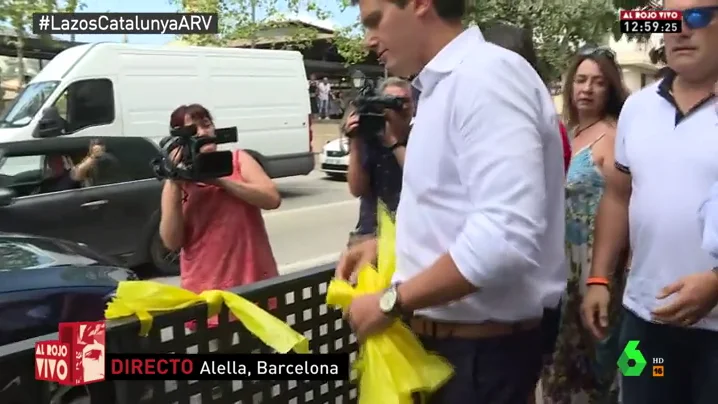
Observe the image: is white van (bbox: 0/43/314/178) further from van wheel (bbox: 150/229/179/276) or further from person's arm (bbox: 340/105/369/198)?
person's arm (bbox: 340/105/369/198)

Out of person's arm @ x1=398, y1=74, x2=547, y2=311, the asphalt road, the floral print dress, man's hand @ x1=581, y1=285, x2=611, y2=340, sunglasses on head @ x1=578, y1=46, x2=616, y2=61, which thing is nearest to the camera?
person's arm @ x1=398, y1=74, x2=547, y2=311

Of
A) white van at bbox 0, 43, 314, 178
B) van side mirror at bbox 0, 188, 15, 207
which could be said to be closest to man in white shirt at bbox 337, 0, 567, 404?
van side mirror at bbox 0, 188, 15, 207

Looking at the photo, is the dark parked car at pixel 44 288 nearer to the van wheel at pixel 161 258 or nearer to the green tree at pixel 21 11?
the van wheel at pixel 161 258

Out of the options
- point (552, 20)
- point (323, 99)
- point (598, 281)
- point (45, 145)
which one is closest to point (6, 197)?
point (45, 145)

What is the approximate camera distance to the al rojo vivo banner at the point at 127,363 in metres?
1.67

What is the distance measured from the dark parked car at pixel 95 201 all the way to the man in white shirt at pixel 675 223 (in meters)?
5.45

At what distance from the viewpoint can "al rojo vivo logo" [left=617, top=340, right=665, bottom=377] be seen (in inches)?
84.0

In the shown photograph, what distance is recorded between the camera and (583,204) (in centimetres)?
305

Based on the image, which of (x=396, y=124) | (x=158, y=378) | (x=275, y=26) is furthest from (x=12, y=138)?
(x=275, y=26)

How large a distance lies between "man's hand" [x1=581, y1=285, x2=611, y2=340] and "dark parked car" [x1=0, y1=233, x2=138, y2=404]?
2.20 m

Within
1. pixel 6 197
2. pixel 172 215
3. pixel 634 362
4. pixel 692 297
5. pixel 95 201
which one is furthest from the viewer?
pixel 95 201

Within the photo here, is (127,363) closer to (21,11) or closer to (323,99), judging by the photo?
(21,11)

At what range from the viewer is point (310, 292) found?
90.4 inches

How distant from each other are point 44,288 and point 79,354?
2.41m
